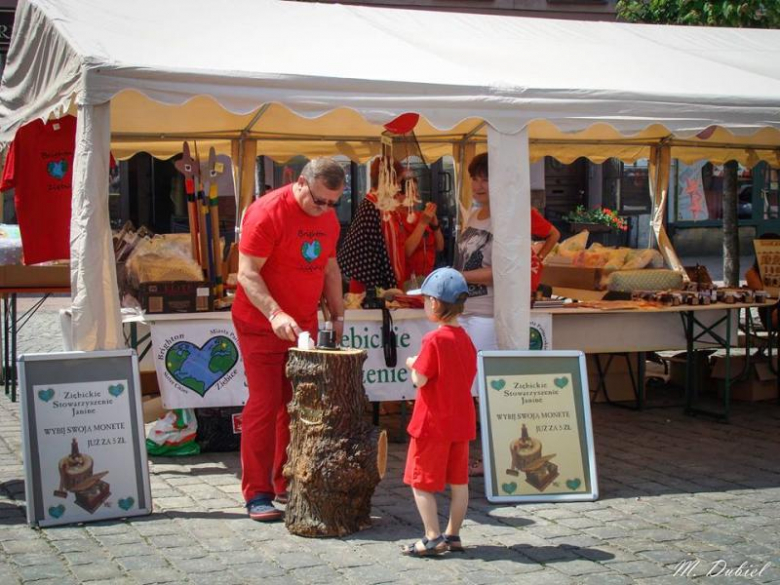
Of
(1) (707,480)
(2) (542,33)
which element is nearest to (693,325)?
(1) (707,480)

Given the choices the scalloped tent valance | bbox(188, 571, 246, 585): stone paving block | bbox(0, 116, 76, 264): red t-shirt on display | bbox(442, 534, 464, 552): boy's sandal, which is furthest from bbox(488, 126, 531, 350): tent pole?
bbox(0, 116, 76, 264): red t-shirt on display

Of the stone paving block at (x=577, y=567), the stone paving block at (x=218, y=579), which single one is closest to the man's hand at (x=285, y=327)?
the stone paving block at (x=218, y=579)

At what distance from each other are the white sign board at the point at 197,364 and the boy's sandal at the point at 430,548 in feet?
6.97

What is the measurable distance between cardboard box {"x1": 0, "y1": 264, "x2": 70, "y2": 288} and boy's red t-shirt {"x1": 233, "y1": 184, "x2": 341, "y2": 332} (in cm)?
296

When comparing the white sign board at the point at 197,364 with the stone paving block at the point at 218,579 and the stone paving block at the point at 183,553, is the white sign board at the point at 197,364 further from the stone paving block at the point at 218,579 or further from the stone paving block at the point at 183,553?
the stone paving block at the point at 218,579

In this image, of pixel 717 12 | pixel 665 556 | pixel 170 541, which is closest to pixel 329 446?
pixel 170 541

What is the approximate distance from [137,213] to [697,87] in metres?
13.0

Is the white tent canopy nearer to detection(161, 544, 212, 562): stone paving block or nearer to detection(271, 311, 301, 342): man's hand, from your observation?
detection(271, 311, 301, 342): man's hand

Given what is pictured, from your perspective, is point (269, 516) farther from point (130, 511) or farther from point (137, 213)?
point (137, 213)

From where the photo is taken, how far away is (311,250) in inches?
205

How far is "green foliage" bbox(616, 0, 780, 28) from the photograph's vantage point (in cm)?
1102

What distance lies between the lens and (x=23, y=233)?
7.01 m

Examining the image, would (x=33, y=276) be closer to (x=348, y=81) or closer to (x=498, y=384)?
(x=348, y=81)

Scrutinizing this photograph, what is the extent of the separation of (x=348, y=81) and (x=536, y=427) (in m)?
A: 2.14
